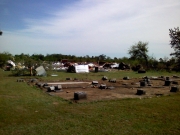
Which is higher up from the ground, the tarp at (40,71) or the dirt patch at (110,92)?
the tarp at (40,71)

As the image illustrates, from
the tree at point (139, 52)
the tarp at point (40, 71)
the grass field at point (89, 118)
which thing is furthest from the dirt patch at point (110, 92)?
the tree at point (139, 52)

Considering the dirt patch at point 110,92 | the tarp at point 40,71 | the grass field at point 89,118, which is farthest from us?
the tarp at point 40,71

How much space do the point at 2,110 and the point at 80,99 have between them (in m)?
3.80

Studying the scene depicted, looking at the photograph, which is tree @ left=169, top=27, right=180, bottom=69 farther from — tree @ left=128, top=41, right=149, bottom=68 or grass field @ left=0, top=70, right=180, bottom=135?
tree @ left=128, top=41, right=149, bottom=68

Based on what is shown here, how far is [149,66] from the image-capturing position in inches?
1769

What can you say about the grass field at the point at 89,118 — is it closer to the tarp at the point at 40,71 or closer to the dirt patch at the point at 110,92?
the dirt patch at the point at 110,92

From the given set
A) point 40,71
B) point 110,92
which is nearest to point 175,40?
point 110,92

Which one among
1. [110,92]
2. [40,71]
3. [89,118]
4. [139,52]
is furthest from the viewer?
[139,52]

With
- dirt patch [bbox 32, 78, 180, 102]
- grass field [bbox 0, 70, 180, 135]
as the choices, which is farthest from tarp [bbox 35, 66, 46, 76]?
grass field [bbox 0, 70, 180, 135]

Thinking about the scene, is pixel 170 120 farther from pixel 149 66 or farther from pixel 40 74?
pixel 149 66

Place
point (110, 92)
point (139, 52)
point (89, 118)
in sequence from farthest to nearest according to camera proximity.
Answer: point (139, 52) → point (110, 92) → point (89, 118)

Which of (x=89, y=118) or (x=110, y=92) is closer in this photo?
(x=89, y=118)

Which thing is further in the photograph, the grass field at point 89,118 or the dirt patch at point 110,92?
the dirt patch at point 110,92

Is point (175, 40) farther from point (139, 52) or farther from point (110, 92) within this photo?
point (139, 52)
